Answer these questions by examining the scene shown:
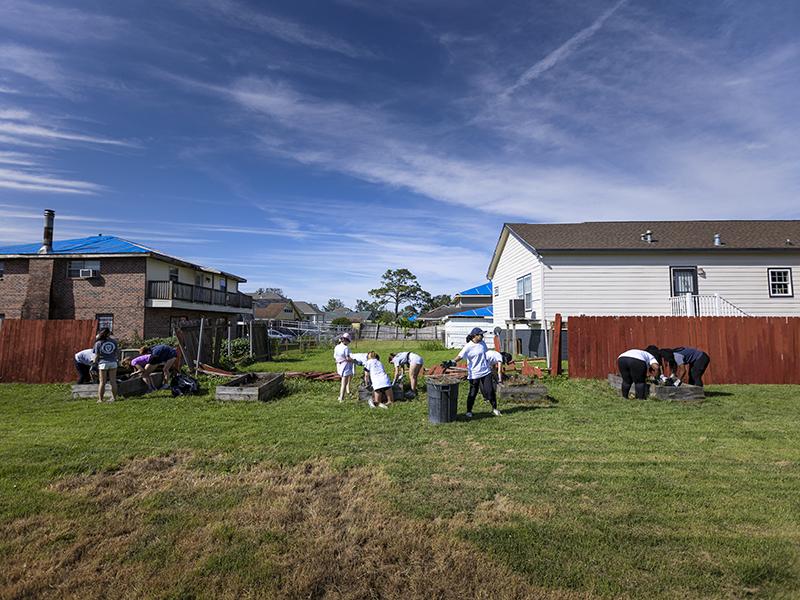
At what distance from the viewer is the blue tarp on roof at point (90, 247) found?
25672 mm

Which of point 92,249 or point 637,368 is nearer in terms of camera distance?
point 637,368

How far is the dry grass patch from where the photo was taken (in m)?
3.10

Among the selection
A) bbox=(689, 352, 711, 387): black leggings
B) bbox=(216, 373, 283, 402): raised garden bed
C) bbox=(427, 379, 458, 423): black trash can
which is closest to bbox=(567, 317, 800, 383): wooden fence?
bbox=(689, 352, 711, 387): black leggings

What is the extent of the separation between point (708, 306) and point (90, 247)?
3089 cm

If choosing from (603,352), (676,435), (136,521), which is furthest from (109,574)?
(603,352)

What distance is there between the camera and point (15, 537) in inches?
148

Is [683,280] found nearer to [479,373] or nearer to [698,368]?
[698,368]

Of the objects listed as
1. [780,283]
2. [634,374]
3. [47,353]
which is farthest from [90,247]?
[780,283]

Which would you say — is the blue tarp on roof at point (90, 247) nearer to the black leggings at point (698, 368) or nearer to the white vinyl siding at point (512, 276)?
the white vinyl siding at point (512, 276)

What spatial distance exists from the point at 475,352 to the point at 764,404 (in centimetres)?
649

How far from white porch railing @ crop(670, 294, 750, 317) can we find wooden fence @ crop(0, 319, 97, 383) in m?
19.4

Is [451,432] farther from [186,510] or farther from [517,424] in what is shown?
[186,510]

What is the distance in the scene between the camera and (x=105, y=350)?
9.83 m

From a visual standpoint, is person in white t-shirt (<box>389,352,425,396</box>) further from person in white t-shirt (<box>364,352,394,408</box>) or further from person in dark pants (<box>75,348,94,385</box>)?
person in dark pants (<box>75,348,94,385</box>)
